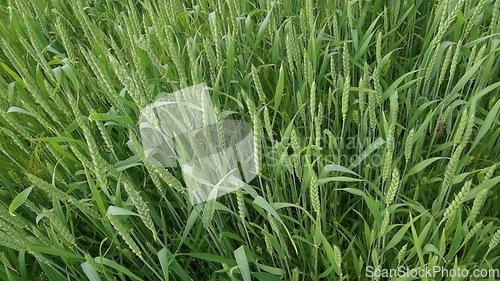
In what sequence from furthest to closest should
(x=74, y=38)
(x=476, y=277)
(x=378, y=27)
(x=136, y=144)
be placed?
1. (x=74, y=38)
2. (x=378, y=27)
3. (x=476, y=277)
4. (x=136, y=144)

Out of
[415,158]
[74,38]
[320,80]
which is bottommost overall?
[415,158]

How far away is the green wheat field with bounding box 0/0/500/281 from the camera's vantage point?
28.5 inches

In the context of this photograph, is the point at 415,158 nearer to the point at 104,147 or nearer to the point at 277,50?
the point at 277,50

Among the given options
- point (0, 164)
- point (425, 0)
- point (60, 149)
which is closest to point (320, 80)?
point (425, 0)

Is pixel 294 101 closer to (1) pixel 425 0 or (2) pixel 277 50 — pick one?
(2) pixel 277 50

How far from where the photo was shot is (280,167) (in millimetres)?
830

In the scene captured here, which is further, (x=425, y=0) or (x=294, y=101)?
(x=425, y=0)

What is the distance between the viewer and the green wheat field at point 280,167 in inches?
28.5

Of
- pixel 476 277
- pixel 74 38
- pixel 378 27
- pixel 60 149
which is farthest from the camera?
pixel 74 38

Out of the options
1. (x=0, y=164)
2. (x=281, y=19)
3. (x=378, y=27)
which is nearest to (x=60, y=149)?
(x=0, y=164)

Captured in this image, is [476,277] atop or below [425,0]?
below

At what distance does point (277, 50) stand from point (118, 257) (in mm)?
681

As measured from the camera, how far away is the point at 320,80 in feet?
3.74

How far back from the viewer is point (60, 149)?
0.90 m
